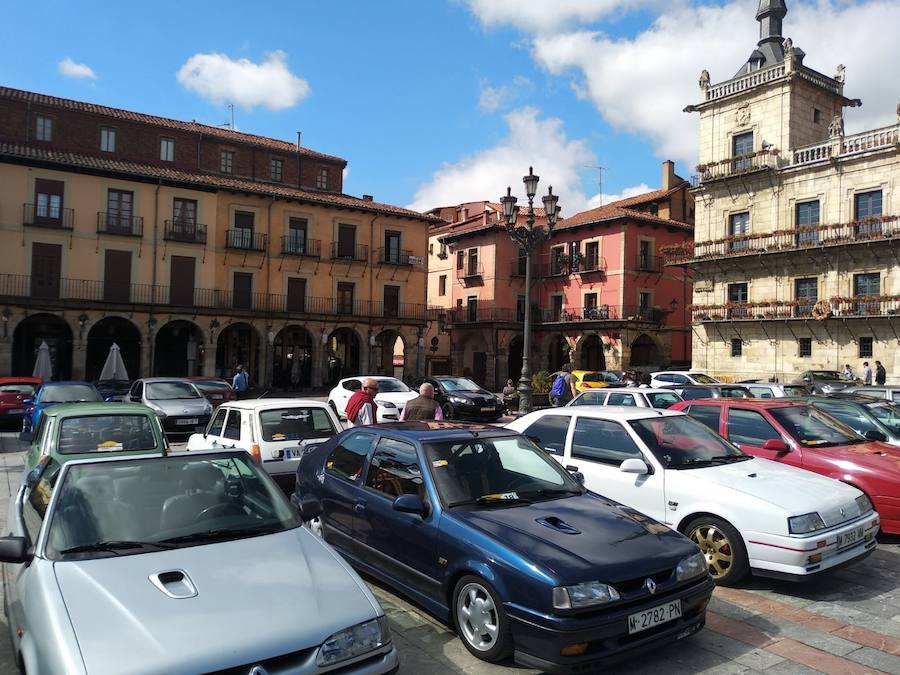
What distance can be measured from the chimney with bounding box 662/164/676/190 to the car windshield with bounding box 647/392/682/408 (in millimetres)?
35321

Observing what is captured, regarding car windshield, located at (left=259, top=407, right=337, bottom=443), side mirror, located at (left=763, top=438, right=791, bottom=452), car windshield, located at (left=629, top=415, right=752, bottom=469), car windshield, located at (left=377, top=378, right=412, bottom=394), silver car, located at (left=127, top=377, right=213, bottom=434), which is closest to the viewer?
car windshield, located at (left=629, top=415, right=752, bottom=469)

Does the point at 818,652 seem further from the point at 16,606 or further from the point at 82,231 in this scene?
the point at 82,231

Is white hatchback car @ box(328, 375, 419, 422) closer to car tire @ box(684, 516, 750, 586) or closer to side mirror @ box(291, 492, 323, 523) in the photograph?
side mirror @ box(291, 492, 323, 523)

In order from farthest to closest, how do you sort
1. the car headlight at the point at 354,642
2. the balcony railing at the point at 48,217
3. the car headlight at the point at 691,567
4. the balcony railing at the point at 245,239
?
the balcony railing at the point at 245,239, the balcony railing at the point at 48,217, the car headlight at the point at 691,567, the car headlight at the point at 354,642

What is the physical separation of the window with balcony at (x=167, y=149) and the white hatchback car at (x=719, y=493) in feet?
112

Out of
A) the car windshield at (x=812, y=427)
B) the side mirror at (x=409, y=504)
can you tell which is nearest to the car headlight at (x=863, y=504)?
the car windshield at (x=812, y=427)

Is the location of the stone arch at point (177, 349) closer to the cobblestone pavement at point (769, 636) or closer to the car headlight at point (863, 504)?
the cobblestone pavement at point (769, 636)

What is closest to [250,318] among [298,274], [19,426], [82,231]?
[298,274]

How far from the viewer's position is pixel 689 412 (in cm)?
869

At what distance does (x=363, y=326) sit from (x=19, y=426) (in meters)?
20.8

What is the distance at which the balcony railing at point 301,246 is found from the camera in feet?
117

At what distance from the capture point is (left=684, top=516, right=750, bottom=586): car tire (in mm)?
5449

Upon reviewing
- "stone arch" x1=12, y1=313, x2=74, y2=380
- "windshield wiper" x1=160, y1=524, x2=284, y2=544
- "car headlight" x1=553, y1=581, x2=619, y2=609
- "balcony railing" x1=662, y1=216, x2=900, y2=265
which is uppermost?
"balcony railing" x1=662, y1=216, x2=900, y2=265

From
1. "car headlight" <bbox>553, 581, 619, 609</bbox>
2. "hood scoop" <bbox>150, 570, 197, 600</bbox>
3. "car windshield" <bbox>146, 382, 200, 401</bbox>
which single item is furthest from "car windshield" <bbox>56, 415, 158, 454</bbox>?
"car windshield" <bbox>146, 382, 200, 401</bbox>
